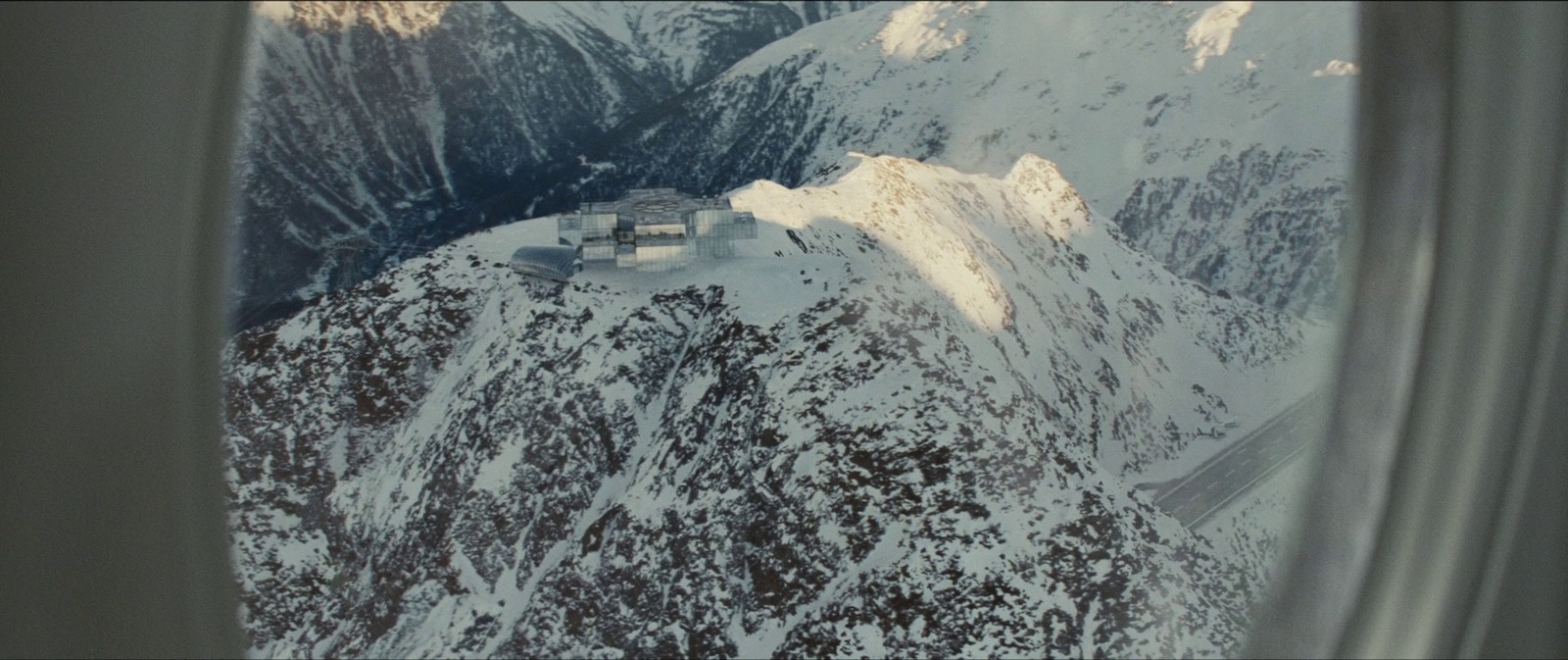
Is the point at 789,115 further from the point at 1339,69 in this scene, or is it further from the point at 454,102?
the point at 1339,69

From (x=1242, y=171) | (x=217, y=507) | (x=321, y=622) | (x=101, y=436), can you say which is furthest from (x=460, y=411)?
(x=1242, y=171)

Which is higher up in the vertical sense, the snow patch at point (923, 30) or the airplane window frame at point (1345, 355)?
the snow patch at point (923, 30)

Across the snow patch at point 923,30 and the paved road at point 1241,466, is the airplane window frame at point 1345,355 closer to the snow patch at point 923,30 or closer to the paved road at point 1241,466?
the paved road at point 1241,466

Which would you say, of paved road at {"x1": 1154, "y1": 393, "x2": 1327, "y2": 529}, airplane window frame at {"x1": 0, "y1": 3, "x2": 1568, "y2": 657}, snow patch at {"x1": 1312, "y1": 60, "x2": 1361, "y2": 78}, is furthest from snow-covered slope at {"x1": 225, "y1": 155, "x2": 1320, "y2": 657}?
snow patch at {"x1": 1312, "y1": 60, "x2": 1361, "y2": 78}

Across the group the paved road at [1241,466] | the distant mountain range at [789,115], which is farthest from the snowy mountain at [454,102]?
the paved road at [1241,466]

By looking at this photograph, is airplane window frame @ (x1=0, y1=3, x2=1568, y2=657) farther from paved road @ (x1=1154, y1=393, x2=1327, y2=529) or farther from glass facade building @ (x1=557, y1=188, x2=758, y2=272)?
glass facade building @ (x1=557, y1=188, x2=758, y2=272)

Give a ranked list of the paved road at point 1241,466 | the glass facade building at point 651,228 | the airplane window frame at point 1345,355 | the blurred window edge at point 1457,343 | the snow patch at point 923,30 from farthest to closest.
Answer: the glass facade building at point 651,228
the snow patch at point 923,30
the paved road at point 1241,466
the blurred window edge at point 1457,343
the airplane window frame at point 1345,355

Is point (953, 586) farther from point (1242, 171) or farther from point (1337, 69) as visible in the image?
point (1337, 69)
